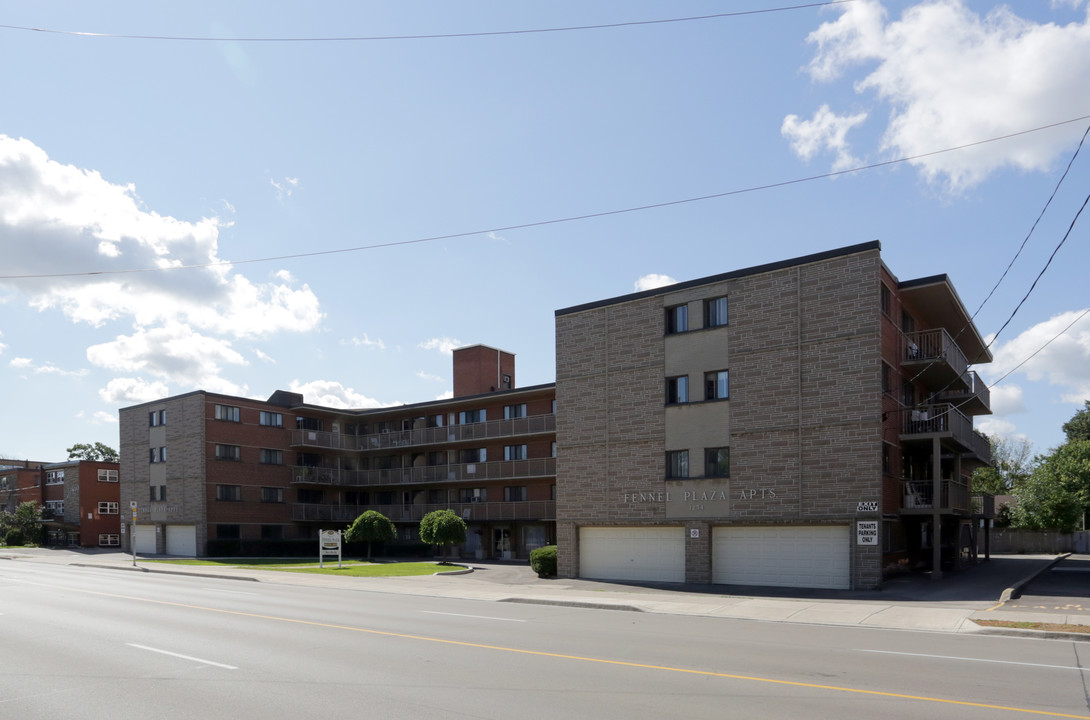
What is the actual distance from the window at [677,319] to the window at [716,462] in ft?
15.1

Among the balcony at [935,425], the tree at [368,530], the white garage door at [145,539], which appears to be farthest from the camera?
the white garage door at [145,539]

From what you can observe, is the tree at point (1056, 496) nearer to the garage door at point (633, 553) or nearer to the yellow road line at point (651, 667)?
the garage door at point (633, 553)

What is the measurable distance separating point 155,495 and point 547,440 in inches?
1061

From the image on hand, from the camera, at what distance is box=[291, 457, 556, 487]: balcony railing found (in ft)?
157

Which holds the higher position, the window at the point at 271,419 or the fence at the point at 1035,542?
the window at the point at 271,419

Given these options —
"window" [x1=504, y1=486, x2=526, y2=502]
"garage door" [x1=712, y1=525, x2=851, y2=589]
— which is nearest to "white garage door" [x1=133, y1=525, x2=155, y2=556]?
"window" [x1=504, y1=486, x2=526, y2=502]

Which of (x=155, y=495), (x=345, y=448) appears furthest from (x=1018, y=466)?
(x=155, y=495)

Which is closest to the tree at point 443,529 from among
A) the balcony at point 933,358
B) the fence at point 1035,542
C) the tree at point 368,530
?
the tree at point 368,530

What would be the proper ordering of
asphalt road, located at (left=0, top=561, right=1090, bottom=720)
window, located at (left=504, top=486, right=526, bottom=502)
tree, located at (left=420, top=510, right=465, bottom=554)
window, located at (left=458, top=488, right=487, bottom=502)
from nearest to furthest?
asphalt road, located at (left=0, top=561, right=1090, bottom=720), tree, located at (left=420, top=510, right=465, bottom=554), window, located at (left=504, top=486, right=526, bottom=502), window, located at (left=458, top=488, right=487, bottom=502)

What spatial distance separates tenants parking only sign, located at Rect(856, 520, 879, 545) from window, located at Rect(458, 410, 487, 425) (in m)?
28.6

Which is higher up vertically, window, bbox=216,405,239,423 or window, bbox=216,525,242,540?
window, bbox=216,405,239,423

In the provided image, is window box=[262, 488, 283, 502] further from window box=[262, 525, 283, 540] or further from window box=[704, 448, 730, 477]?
window box=[704, 448, 730, 477]

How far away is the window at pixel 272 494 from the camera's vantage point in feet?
180

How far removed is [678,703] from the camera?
905 centimetres
